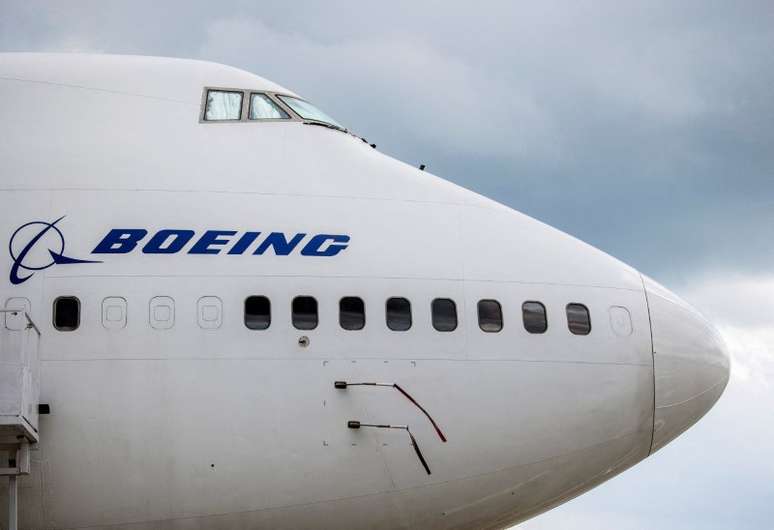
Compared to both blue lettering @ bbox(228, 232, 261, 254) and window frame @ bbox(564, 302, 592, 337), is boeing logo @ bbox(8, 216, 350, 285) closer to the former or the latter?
blue lettering @ bbox(228, 232, 261, 254)

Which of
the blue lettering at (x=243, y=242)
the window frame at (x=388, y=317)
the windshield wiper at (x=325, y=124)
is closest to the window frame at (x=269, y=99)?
the windshield wiper at (x=325, y=124)

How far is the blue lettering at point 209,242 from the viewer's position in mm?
14336

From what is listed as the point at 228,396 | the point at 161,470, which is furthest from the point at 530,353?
the point at 161,470

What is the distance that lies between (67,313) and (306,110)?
187 inches

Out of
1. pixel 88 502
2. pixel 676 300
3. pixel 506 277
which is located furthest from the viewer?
pixel 676 300

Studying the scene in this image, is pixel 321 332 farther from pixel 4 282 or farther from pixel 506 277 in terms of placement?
pixel 4 282

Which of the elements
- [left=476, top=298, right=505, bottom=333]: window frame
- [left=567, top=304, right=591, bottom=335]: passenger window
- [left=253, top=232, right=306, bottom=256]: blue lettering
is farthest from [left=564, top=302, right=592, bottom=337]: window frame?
[left=253, top=232, right=306, bottom=256]: blue lettering

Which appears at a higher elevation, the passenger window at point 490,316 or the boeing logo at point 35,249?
the boeing logo at point 35,249

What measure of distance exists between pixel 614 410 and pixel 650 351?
92 centimetres

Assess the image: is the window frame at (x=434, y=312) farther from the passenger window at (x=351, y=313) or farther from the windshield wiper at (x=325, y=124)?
the windshield wiper at (x=325, y=124)

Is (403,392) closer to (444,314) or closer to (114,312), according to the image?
(444,314)

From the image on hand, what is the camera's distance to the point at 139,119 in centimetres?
1559

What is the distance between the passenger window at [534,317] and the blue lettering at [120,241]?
4919mm

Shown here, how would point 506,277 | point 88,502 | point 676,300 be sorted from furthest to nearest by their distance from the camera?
point 676,300, point 506,277, point 88,502
